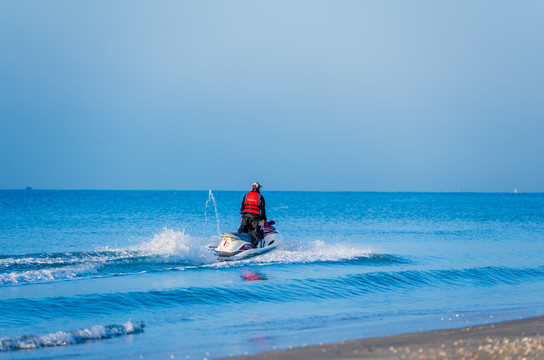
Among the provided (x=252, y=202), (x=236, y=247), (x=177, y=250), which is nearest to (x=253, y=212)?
(x=252, y=202)

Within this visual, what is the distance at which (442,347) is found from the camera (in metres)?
8.72

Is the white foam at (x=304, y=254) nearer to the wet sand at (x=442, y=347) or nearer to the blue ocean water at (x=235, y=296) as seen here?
the blue ocean water at (x=235, y=296)

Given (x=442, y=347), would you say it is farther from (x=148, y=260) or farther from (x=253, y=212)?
(x=148, y=260)

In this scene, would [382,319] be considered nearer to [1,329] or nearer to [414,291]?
[414,291]

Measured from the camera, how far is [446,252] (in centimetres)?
2605

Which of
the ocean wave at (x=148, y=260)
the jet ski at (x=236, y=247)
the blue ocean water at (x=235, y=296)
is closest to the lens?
the blue ocean water at (x=235, y=296)

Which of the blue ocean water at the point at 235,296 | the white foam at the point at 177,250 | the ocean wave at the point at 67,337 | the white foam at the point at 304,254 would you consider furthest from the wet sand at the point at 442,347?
the white foam at the point at 177,250

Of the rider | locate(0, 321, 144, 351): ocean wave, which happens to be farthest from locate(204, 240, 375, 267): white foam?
locate(0, 321, 144, 351): ocean wave

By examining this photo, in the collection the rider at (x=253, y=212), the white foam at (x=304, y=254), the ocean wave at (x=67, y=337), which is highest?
the rider at (x=253, y=212)

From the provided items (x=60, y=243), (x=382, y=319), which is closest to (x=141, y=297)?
Answer: (x=382, y=319)

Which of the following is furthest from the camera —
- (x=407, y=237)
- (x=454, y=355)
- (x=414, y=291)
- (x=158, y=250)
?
(x=407, y=237)

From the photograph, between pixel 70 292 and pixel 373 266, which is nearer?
pixel 70 292

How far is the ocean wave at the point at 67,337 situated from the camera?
30.5 feet

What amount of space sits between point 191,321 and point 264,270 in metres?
7.21
